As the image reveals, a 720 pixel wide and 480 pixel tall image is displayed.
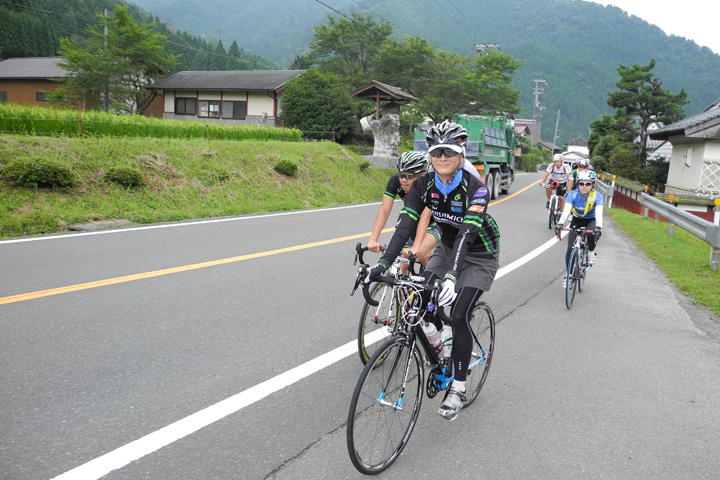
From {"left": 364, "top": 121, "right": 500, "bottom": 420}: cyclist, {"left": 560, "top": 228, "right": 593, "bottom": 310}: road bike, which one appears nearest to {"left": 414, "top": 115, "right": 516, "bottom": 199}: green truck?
{"left": 560, "top": 228, "right": 593, "bottom": 310}: road bike

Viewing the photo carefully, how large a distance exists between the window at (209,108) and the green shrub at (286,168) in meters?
24.7

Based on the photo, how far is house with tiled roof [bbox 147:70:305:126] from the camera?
37938 millimetres

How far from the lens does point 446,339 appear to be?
362 centimetres

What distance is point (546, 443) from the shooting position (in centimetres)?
344

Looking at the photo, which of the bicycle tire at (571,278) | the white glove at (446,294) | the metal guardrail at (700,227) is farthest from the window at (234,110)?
the white glove at (446,294)

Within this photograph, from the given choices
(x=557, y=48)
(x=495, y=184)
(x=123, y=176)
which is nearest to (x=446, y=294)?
(x=123, y=176)

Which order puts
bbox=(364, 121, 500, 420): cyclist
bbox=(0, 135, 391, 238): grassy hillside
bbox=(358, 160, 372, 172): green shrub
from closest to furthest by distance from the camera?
bbox=(364, 121, 500, 420): cyclist, bbox=(0, 135, 391, 238): grassy hillside, bbox=(358, 160, 372, 172): green shrub

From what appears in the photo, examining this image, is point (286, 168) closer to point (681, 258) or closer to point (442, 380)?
point (681, 258)

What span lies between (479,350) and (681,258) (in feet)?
27.7

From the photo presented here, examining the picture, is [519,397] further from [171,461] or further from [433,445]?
[171,461]

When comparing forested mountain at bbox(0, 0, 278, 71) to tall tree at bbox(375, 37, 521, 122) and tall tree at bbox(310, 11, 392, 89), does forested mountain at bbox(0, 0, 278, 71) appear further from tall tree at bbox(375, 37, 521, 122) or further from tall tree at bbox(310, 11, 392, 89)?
tall tree at bbox(375, 37, 521, 122)

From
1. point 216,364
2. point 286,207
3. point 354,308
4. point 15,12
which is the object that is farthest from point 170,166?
point 15,12

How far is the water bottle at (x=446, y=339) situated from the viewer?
360cm

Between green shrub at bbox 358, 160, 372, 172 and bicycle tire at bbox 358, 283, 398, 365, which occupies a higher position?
green shrub at bbox 358, 160, 372, 172
